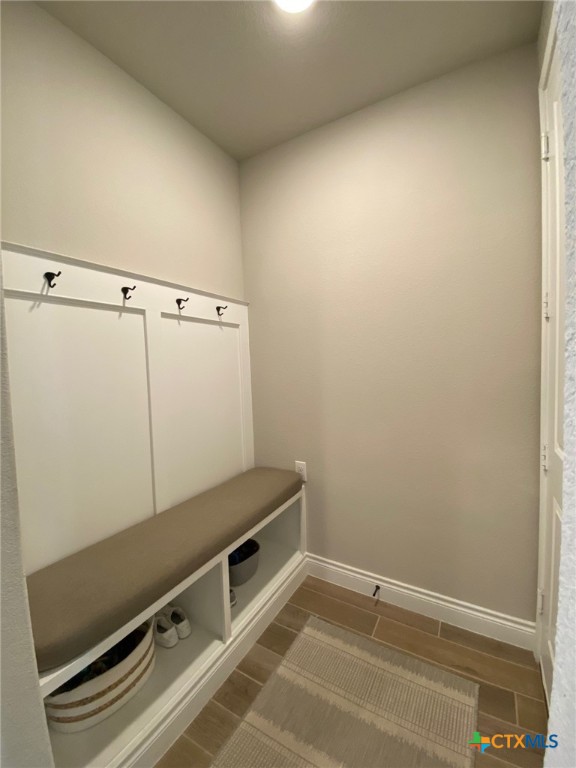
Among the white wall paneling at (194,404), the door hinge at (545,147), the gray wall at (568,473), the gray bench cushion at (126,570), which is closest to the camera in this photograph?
the gray wall at (568,473)

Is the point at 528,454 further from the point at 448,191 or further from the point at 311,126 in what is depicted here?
the point at 311,126

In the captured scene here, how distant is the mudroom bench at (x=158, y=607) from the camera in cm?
84

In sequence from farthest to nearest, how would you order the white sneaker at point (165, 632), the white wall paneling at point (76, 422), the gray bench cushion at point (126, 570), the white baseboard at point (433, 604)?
the white baseboard at point (433, 604) → the white sneaker at point (165, 632) → the white wall paneling at point (76, 422) → the gray bench cushion at point (126, 570)

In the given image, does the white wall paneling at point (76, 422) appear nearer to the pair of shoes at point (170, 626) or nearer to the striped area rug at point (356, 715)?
the pair of shoes at point (170, 626)

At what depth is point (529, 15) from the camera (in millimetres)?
1173

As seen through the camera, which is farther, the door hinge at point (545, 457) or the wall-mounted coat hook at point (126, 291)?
the wall-mounted coat hook at point (126, 291)

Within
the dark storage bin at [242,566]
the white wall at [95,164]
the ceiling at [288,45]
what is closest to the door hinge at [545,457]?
the dark storage bin at [242,566]

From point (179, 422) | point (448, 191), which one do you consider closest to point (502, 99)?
point (448, 191)

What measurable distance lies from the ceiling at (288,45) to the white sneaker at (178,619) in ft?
7.93

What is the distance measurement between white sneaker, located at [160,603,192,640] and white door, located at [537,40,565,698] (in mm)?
1386


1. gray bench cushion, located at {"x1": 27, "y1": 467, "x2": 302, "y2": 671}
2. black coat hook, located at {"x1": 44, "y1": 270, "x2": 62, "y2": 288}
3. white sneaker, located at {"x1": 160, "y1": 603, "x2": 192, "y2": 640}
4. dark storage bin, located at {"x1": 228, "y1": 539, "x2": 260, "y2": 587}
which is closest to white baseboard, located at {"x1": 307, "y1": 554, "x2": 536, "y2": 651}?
dark storage bin, located at {"x1": 228, "y1": 539, "x2": 260, "y2": 587}

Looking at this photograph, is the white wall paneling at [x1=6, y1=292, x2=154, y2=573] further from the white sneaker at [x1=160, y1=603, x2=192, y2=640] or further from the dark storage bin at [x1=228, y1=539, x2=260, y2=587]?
the dark storage bin at [x1=228, y1=539, x2=260, y2=587]

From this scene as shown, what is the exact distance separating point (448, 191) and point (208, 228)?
1.28 metres

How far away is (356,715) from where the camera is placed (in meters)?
1.11
